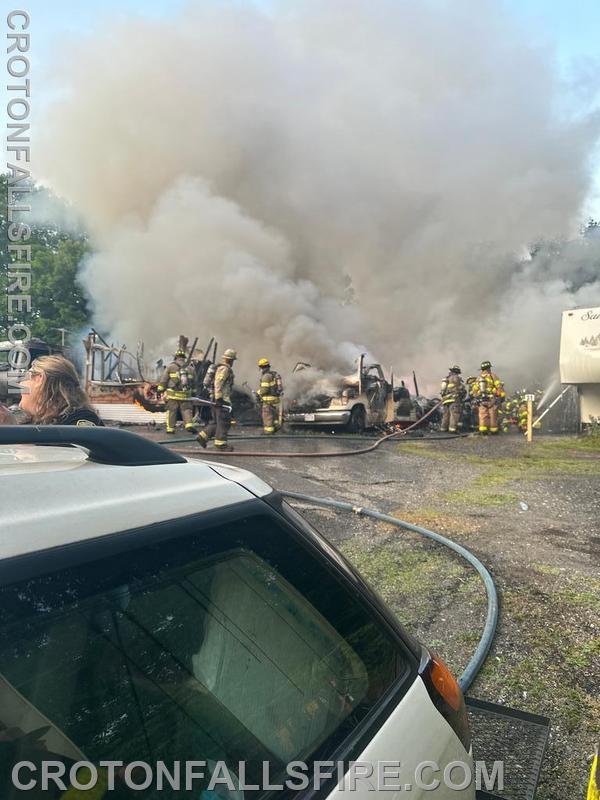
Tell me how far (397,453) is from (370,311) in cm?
1556

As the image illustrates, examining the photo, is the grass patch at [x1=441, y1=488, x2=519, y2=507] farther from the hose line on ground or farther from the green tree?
→ the green tree

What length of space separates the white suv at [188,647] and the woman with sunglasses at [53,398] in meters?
2.08

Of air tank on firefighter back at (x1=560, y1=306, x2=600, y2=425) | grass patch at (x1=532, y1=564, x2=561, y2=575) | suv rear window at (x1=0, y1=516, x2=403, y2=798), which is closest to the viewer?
suv rear window at (x1=0, y1=516, x2=403, y2=798)

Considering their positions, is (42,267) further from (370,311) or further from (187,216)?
(370,311)

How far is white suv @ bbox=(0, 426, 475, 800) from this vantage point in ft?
2.41

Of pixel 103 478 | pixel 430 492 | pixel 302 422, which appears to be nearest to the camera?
pixel 103 478

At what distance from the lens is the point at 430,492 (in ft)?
22.5

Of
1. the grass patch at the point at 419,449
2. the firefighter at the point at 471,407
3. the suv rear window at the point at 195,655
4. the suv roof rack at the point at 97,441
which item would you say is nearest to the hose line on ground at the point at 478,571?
the suv rear window at the point at 195,655

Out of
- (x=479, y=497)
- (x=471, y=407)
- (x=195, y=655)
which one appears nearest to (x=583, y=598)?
(x=479, y=497)

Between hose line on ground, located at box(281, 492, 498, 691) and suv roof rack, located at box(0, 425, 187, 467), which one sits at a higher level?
suv roof rack, located at box(0, 425, 187, 467)

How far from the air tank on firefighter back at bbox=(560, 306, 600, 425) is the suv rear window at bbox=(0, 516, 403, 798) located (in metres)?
13.3

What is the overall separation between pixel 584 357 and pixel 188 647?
13.8 metres

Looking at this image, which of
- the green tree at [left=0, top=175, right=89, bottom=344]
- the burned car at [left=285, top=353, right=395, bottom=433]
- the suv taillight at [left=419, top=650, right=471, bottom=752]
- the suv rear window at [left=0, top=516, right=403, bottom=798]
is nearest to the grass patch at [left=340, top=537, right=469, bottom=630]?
the suv taillight at [left=419, top=650, right=471, bottom=752]

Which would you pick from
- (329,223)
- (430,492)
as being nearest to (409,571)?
(430,492)
